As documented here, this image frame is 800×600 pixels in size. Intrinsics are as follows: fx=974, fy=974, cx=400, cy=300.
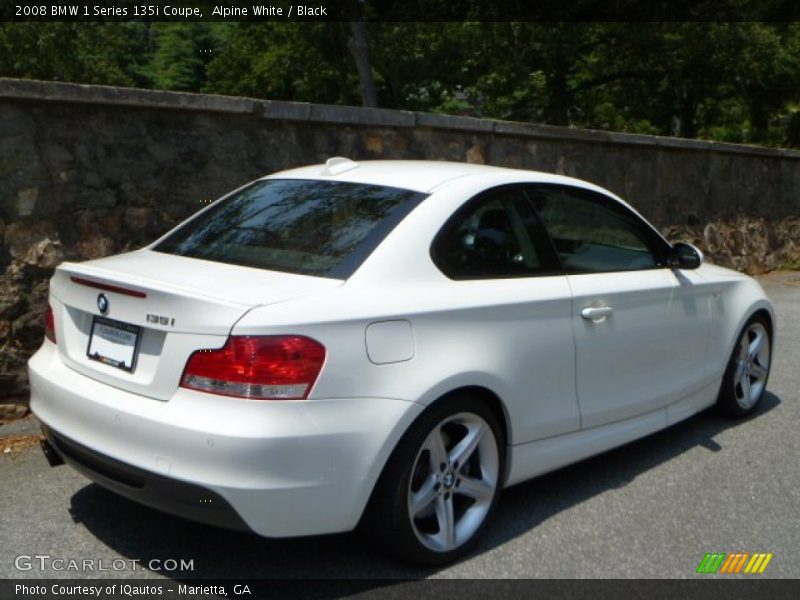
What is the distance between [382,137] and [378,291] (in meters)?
4.37

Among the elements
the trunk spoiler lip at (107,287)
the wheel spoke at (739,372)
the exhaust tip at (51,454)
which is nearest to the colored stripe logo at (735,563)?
the wheel spoke at (739,372)

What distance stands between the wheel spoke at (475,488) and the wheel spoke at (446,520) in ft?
0.29

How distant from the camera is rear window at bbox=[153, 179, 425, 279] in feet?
12.3

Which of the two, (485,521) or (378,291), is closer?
(378,291)

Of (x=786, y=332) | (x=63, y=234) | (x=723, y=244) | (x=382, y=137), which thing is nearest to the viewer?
(x=63, y=234)

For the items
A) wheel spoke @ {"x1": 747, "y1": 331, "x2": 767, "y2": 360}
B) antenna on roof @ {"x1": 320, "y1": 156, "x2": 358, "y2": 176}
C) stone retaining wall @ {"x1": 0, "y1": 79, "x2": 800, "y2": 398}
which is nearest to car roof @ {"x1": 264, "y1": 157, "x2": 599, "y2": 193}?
antenna on roof @ {"x1": 320, "y1": 156, "x2": 358, "y2": 176}

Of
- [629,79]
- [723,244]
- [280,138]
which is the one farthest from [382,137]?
[629,79]

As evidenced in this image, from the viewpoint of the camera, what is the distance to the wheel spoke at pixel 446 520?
12.2 ft

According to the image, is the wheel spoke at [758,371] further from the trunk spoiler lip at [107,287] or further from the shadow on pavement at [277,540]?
the trunk spoiler lip at [107,287]

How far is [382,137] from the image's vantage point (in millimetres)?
7723

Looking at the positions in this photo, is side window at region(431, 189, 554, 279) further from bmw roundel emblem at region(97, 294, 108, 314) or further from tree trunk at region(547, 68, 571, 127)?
tree trunk at region(547, 68, 571, 127)

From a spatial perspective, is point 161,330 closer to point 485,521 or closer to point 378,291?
point 378,291

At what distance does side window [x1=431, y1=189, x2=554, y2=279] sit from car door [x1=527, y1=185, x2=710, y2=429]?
15 cm

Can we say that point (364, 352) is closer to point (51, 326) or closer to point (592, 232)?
point (51, 326)
